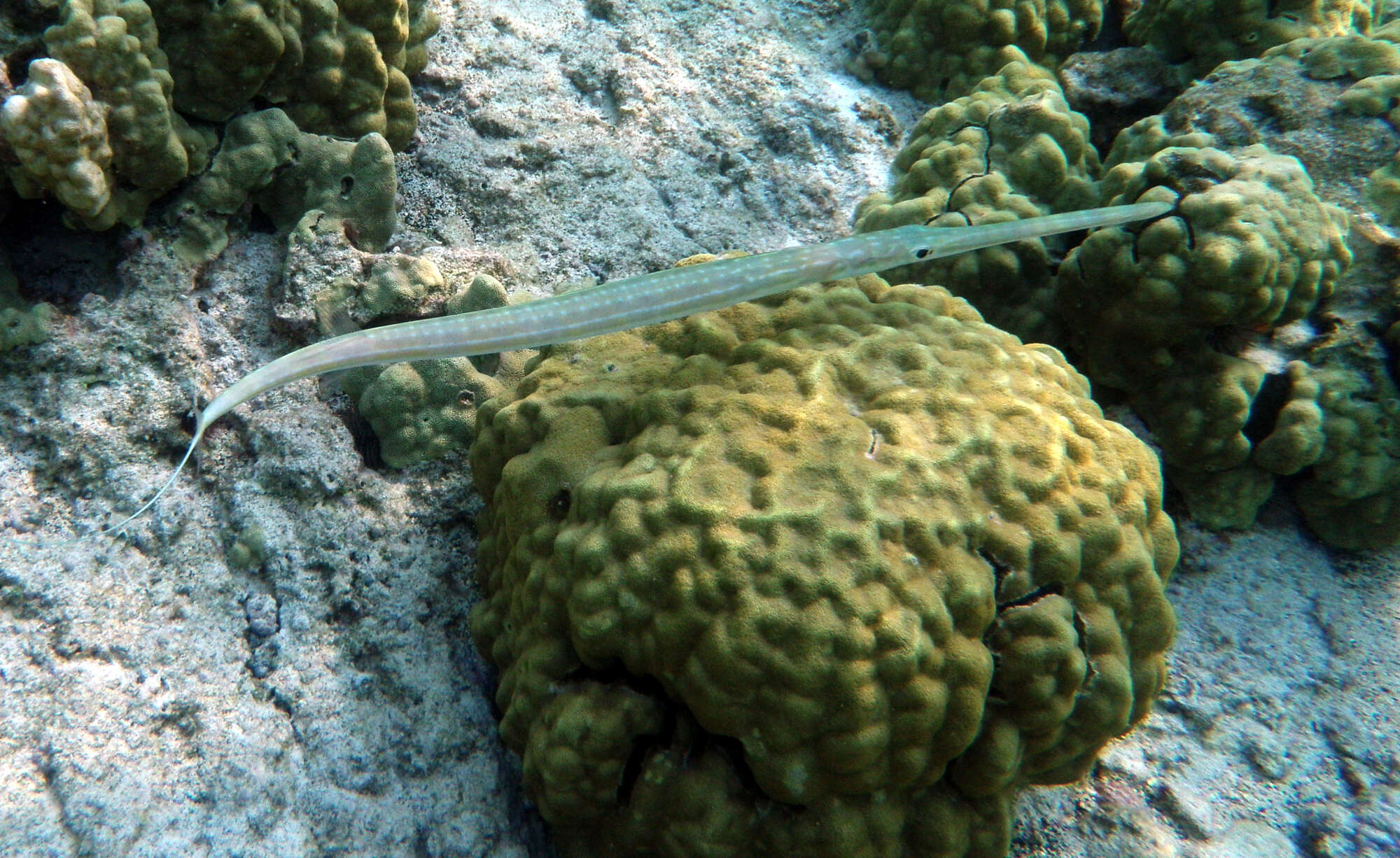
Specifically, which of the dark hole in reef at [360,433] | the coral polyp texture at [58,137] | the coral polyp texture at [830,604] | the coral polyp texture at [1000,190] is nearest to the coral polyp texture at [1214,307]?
the coral polyp texture at [1000,190]

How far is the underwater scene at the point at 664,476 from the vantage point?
2260 mm

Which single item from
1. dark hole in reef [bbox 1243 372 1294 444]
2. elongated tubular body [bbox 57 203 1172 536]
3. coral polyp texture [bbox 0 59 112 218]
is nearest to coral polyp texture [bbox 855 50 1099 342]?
elongated tubular body [bbox 57 203 1172 536]

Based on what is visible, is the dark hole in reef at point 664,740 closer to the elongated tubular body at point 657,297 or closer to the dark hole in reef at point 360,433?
the elongated tubular body at point 657,297

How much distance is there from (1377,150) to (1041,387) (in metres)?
2.76

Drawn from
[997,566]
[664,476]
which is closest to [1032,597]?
[997,566]

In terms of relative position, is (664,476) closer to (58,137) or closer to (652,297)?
(652,297)

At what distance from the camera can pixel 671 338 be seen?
3150mm

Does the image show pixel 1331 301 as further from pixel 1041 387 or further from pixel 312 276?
pixel 312 276

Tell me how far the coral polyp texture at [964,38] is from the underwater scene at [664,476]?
95cm

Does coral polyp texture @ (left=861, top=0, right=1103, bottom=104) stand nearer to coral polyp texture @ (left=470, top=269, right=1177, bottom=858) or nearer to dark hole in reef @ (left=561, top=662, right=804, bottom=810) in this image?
coral polyp texture @ (left=470, top=269, right=1177, bottom=858)

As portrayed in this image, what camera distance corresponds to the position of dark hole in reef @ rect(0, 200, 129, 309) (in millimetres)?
3254

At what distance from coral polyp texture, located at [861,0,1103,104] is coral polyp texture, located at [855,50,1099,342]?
42.1 inches

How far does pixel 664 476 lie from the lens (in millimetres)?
2389

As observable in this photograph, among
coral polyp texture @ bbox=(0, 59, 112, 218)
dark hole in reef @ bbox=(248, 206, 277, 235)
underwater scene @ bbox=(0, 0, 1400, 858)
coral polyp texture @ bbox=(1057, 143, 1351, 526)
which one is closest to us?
underwater scene @ bbox=(0, 0, 1400, 858)
